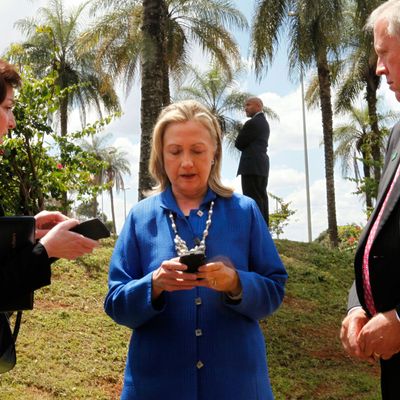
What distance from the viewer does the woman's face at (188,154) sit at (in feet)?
8.68

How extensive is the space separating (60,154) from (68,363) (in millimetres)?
3761

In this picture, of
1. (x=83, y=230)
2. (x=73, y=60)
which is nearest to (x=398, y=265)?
(x=83, y=230)

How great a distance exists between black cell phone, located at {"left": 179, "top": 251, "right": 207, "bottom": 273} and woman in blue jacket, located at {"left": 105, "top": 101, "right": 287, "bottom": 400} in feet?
0.05

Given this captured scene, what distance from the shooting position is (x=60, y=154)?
30.0 ft

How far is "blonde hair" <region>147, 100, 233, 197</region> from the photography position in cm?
268

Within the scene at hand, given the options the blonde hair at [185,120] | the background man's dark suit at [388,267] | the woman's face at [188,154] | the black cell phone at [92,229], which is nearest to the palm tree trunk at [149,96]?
the blonde hair at [185,120]

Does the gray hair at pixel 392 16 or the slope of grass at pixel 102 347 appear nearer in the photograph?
the gray hair at pixel 392 16

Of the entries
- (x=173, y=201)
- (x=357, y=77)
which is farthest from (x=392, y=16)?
(x=357, y=77)

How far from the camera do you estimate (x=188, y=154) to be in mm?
2648

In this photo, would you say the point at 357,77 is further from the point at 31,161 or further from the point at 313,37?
the point at 31,161

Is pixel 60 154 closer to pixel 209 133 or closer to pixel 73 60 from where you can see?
pixel 209 133

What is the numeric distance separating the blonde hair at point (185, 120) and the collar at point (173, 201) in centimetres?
4

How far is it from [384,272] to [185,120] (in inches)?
40.5

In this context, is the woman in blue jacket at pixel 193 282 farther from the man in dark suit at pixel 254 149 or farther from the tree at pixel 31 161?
the man in dark suit at pixel 254 149
